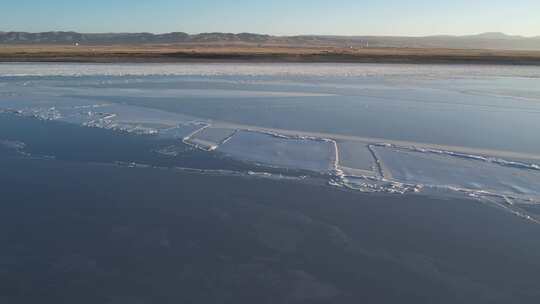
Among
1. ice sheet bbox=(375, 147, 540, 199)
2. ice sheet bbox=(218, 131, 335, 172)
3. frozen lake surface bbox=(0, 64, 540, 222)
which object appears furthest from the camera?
ice sheet bbox=(218, 131, 335, 172)

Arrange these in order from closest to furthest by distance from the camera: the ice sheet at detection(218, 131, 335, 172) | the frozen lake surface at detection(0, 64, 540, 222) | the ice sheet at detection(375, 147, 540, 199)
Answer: the ice sheet at detection(375, 147, 540, 199), the frozen lake surface at detection(0, 64, 540, 222), the ice sheet at detection(218, 131, 335, 172)

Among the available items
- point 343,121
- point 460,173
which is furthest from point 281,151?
point 343,121

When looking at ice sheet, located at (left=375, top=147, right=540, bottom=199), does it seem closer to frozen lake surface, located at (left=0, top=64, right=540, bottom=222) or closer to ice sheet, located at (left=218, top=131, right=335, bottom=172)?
frozen lake surface, located at (left=0, top=64, right=540, bottom=222)

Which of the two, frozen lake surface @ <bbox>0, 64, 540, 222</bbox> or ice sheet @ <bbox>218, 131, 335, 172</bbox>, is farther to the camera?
ice sheet @ <bbox>218, 131, 335, 172</bbox>

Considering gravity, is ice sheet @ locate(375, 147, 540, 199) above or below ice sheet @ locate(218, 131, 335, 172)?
below

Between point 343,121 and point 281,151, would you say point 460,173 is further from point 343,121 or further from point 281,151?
point 343,121

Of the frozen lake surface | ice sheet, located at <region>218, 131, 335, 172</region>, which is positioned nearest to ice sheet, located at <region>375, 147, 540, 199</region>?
the frozen lake surface

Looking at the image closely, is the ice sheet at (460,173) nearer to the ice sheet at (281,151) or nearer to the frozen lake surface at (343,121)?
the frozen lake surface at (343,121)

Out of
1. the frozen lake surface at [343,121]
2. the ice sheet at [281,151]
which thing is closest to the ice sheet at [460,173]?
the frozen lake surface at [343,121]

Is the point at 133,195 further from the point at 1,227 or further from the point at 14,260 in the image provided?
the point at 14,260
